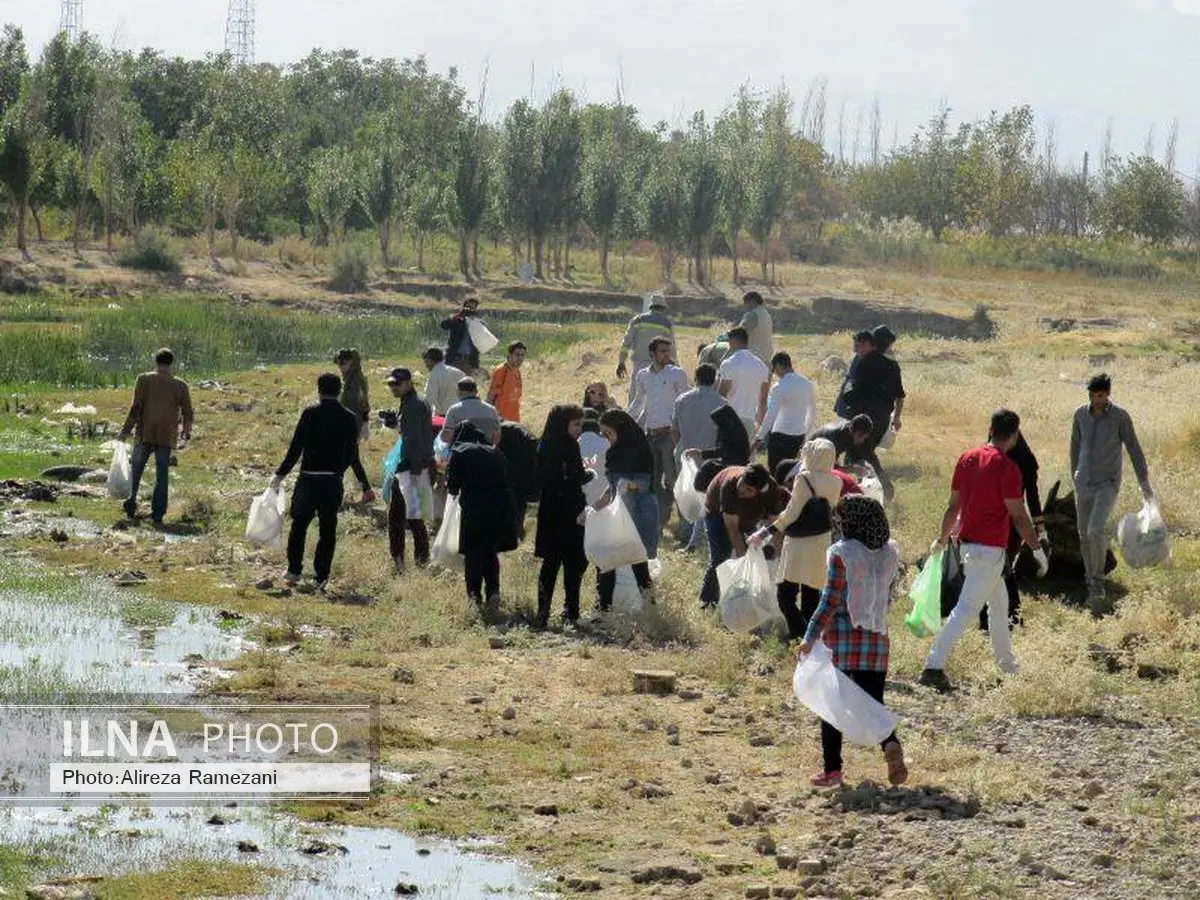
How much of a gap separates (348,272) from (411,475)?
4959 cm

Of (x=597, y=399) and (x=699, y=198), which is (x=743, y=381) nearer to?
(x=597, y=399)

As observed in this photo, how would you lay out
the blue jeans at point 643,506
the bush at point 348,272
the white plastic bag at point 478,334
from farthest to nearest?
the bush at point 348,272 → the white plastic bag at point 478,334 → the blue jeans at point 643,506

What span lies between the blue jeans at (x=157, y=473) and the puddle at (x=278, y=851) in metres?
9.01

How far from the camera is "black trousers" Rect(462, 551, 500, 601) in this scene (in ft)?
44.5

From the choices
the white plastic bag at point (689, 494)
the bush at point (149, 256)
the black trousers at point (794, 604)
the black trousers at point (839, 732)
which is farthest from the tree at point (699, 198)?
the black trousers at point (839, 732)

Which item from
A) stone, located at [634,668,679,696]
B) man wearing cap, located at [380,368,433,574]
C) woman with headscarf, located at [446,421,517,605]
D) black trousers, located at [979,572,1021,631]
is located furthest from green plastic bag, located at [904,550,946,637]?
man wearing cap, located at [380,368,433,574]

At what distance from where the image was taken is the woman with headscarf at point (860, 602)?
8984 millimetres

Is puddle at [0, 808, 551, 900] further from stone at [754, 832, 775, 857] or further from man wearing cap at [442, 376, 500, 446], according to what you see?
man wearing cap at [442, 376, 500, 446]

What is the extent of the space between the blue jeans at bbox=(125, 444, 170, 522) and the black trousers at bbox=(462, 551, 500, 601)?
4516 mm

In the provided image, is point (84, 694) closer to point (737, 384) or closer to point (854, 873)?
point (854, 873)

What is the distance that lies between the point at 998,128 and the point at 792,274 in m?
35.3

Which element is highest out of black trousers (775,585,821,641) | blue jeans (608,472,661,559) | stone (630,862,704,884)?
blue jeans (608,472,661,559)

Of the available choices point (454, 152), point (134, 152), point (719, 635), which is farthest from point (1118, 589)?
point (454, 152)

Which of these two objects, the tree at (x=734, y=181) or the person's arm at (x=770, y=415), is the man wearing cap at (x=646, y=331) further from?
the tree at (x=734, y=181)
